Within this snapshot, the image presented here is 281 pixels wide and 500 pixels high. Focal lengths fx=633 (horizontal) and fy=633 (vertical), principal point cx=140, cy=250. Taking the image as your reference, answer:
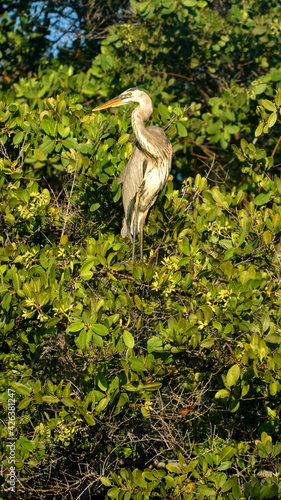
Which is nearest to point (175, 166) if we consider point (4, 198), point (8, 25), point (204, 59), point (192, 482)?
point (204, 59)

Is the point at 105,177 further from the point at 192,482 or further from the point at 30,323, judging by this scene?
the point at 192,482

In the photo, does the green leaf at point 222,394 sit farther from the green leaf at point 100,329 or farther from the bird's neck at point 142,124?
the bird's neck at point 142,124

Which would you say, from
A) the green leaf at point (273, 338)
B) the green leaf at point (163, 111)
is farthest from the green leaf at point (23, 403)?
the green leaf at point (163, 111)

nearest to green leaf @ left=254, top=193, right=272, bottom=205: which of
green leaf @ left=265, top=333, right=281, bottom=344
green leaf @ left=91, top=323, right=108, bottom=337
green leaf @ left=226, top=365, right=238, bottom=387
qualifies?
green leaf @ left=265, top=333, right=281, bottom=344

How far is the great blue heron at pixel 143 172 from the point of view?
410 cm

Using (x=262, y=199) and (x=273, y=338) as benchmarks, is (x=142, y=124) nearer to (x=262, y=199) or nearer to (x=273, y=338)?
(x=262, y=199)

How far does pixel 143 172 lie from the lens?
4.33m

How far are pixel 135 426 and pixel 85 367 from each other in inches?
16.0

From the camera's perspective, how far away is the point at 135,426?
3.32 meters

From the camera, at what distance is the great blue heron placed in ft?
13.5

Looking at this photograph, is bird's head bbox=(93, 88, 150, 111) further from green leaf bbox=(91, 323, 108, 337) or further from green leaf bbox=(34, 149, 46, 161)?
green leaf bbox=(91, 323, 108, 337)

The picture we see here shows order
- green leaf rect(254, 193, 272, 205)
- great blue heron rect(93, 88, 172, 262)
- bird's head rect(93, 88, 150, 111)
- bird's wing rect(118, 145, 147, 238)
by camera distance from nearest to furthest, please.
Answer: green leaf rect(254, 193, 272, 205) → bird's wing rect(118, 145, 147, 238) → great blue heron rect(93, 88, 172, 262) → bird's head rect(93, 88, 150, 111)

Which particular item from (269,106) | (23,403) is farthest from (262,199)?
(23,403)

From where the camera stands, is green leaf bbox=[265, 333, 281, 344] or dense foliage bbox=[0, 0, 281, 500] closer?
green leaf bbox=[265, 333, 281, 344]
